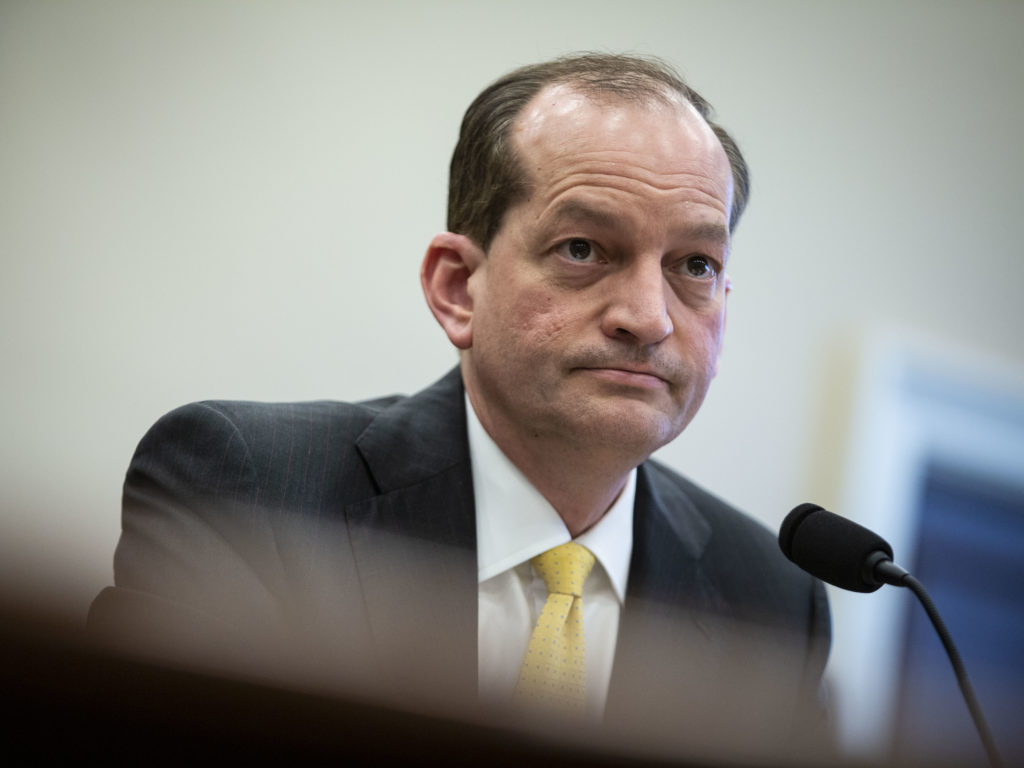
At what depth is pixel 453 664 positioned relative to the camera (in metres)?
1.58

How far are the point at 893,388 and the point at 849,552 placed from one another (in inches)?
94.9

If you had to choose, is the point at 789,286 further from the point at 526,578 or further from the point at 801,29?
the point at 526,578

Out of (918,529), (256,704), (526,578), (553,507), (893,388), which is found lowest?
(256,704)

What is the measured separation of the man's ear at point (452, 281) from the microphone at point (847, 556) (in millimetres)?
590

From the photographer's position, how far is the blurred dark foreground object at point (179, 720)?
478 mm

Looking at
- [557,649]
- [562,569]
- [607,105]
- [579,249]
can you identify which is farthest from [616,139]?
[557,649]

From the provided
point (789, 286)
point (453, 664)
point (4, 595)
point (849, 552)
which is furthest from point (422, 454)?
point (789, 286)

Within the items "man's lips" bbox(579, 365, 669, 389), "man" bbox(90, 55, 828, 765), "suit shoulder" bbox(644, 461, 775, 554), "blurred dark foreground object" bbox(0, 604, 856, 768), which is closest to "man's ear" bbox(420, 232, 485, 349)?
"man" bbox(90, 55, 828, 765)

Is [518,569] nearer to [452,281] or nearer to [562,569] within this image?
[562,569]

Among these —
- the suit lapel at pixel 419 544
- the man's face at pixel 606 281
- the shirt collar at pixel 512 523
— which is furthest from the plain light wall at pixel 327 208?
the man's face at pixel 606 281

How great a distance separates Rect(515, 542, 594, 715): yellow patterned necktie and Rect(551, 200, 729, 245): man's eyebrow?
19.7 inches

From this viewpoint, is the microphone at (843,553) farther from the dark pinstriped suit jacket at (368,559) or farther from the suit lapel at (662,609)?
the suit lapel at (662,609)

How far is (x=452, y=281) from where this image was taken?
1768 millimetres

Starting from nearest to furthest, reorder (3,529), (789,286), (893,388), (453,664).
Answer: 1. (3,529)
2. (453,664)
3. (789,286)
4. (893,388)
